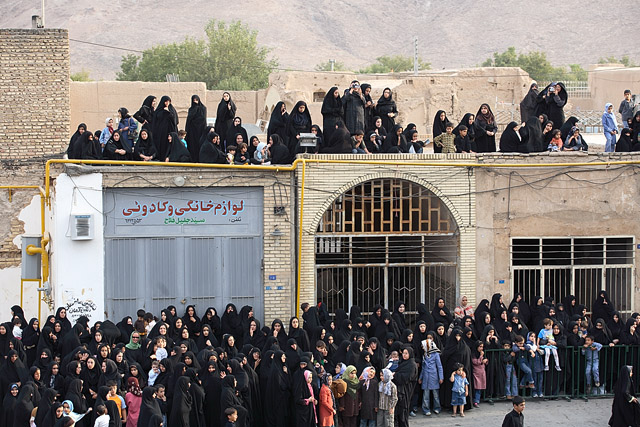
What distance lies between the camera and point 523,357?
1297cm

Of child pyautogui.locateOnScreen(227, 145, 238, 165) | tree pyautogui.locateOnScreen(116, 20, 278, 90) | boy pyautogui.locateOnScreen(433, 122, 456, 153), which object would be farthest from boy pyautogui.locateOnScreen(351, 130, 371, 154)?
tree pyautogui.locateOnScreen(116, 20, 278, 90)

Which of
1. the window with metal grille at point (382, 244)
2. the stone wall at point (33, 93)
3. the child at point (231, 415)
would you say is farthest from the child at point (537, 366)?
the stone wall at point (33, 93)

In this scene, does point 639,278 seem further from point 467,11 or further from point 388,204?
point 467,11

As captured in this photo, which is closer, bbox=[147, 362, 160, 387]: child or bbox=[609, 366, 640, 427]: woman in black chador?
bbox=[147, 362, 160, 387]: child

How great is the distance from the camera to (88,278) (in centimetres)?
1398

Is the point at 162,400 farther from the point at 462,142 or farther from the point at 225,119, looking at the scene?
the point at 462,142

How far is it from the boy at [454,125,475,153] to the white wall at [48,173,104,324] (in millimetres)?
5361

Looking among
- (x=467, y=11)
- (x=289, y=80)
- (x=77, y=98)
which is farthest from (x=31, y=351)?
(x=467, y=11)

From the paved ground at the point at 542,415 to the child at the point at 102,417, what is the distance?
13.3 feet

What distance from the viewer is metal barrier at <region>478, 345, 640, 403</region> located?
513 inches

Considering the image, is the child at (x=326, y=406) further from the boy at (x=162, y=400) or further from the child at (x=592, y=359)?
the child at (x=592, y=359)

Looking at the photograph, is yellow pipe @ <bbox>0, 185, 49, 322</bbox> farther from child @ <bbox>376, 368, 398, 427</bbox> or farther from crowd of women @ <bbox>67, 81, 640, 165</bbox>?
child @ <bbox>376, 368, 398, 427</bbox>

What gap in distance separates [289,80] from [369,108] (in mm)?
16985

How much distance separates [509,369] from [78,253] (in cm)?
611
